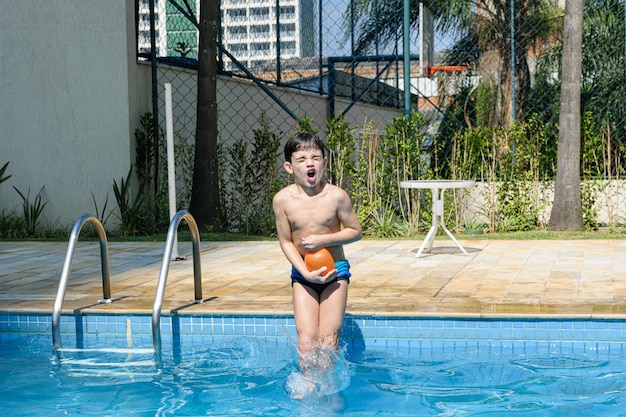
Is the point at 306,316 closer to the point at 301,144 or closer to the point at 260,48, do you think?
the point at 301,144

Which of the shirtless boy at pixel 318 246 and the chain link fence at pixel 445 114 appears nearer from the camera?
the shirtless boy at pixel 318 246

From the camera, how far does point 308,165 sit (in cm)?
404

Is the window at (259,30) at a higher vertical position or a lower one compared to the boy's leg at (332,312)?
higher

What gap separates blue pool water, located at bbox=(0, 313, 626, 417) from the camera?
409 cm

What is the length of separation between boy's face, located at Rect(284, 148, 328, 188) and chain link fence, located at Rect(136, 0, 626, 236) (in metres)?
5.04

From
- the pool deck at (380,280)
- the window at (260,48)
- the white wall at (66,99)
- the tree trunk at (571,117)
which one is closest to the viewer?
the pool deck at (380,280)

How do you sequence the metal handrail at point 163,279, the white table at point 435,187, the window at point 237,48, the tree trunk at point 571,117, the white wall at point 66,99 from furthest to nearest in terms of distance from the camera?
the window at point 237,48
the white wall at point 66,99
the tree trunk at point 571,117
the white table at point 435,187
the metal handrail at point 163,279

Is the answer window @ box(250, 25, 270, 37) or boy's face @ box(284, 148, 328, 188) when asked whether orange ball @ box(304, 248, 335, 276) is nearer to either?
boy's face @ box(284, 148, 328, 188)

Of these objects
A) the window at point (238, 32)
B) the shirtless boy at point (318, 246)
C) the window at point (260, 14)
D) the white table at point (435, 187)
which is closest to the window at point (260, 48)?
the window at point (238, 32)

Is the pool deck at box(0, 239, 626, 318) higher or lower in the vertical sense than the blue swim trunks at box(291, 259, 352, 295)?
lower

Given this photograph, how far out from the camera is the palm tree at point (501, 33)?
10.0 metres

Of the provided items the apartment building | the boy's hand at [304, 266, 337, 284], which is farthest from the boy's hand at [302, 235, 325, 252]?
the apartment building

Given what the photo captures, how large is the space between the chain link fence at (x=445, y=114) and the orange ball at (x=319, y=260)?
16.4 ft

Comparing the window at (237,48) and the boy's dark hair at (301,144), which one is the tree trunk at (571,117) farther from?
the window at (237,48)
